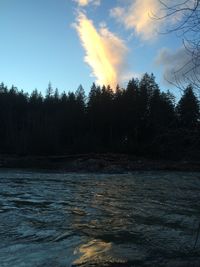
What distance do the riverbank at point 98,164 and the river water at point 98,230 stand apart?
29.1m

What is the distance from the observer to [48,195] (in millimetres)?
24094

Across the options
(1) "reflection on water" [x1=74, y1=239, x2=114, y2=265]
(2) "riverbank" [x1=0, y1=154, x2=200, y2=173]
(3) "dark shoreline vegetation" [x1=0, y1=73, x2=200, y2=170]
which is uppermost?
(3) "dark shoreline vegetation" [x1=0, y1=73, x2=200, y2=170]

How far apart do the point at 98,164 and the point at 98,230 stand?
40060 mm

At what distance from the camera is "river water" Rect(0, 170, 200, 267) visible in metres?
10.7

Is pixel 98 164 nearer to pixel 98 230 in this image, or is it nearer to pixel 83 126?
pixel 98 230

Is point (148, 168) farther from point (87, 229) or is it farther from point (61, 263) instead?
point (61, 263)

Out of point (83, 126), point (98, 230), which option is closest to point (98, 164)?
point (98, 230)

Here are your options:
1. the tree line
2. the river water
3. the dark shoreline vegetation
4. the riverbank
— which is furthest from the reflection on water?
the tree line

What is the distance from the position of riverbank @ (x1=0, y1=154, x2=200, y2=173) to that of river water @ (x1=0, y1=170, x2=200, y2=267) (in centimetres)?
2910

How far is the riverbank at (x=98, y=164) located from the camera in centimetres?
5341

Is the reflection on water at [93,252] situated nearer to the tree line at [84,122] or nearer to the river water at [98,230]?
the river water at [98,230]

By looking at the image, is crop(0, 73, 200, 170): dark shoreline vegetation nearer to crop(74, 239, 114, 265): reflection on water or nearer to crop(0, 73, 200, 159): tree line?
crop(0, 73, 200, 159): tree line

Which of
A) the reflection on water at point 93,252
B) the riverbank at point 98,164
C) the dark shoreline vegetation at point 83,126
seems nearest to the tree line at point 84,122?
the dark shoreline vegetation at point 83,126

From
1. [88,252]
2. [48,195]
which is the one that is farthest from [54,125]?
[88,252]
